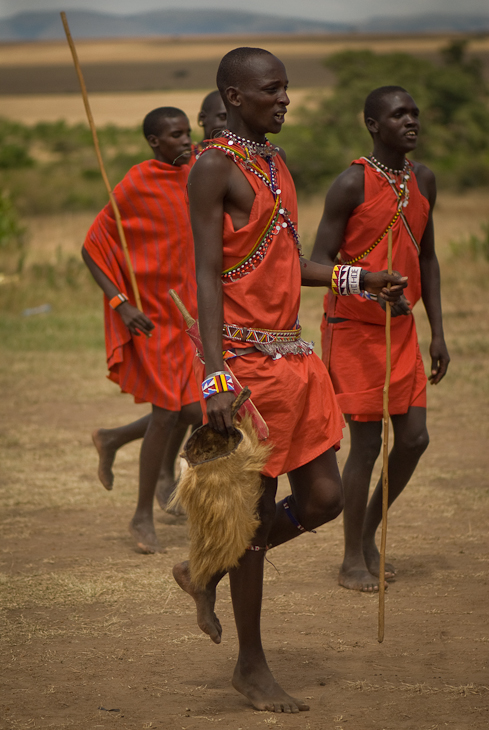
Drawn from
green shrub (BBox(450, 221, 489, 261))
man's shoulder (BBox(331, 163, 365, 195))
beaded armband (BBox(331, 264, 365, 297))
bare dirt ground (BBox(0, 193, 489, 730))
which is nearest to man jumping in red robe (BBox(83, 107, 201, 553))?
bare dirt ground (BBox(0, 193, 489, 730))

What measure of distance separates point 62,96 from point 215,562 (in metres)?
68.7

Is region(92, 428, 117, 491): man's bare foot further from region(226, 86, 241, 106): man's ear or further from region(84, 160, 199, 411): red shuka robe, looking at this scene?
region(226, 86, 241, 106): man's ear

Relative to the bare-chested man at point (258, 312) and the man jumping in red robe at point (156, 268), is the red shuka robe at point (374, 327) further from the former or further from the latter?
the man jumping in red robe at point (156, 268)

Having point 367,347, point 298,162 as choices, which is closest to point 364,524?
point 367,347

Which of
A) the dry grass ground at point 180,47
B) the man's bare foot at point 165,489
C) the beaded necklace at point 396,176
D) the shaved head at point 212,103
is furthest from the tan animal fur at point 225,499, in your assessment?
the dry grass ground at point 180,47

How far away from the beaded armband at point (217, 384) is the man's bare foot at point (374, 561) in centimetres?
184

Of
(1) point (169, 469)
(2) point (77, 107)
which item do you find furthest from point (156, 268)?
(2) point (77, 107)

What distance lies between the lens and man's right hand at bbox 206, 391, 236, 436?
2873 millimetres

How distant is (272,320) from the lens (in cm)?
304

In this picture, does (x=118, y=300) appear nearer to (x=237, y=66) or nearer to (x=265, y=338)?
(x=265, y=338)

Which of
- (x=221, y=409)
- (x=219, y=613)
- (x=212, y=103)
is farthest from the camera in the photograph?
(x=212, y=103)

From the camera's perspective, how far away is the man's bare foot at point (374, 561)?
4.35 m

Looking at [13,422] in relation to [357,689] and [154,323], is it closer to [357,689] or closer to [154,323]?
[154,323]

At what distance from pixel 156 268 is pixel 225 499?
7.67 feet
